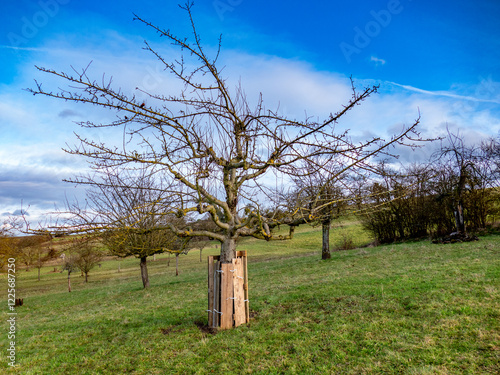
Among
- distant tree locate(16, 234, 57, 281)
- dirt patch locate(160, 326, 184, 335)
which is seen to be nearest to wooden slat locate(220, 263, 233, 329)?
dirt patch locate(160, 326, 184, 335)

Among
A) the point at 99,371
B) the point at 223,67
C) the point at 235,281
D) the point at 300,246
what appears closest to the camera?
the point at 99,371

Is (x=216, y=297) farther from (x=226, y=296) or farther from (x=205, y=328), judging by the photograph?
(x=205, y=328)

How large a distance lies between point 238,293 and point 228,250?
94 cm

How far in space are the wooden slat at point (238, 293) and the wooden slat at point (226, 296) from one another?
87 millimetres

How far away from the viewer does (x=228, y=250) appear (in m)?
6.09

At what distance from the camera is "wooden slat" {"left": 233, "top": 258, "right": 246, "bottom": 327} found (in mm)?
6023

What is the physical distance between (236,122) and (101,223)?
3248 millimetres

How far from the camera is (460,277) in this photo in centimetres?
801

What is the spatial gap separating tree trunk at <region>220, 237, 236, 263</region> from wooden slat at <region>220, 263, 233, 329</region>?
5.3 inches

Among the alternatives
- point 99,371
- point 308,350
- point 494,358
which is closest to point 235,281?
point 308,350

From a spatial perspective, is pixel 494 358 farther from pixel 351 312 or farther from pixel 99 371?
pixel 99 371

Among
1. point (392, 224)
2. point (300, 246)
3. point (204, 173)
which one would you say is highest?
point (204, 173)

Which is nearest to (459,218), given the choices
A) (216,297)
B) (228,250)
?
(228,250)

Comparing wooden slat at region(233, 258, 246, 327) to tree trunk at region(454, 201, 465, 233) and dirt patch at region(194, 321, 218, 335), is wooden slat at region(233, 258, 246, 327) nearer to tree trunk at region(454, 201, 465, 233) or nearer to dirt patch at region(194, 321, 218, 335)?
dirt patch at region(194, 321, 218, 335)
